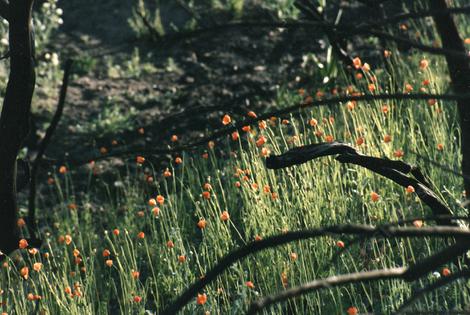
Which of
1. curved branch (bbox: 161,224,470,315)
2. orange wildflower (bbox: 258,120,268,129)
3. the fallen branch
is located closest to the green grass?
orange wildflower (bbox: 258,120,268,129)

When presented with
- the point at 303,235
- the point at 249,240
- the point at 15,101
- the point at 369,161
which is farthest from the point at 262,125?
the point at 303,235

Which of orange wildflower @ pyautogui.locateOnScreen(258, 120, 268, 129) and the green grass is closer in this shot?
the green grass

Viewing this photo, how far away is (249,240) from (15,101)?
4.22 ft

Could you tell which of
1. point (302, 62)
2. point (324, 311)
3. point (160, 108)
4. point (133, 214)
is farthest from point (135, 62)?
point (324, 311)

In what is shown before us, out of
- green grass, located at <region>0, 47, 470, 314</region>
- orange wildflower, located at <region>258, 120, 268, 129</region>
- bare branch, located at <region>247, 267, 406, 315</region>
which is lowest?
green grass, located at <region>0, 47, 470, 314</region>

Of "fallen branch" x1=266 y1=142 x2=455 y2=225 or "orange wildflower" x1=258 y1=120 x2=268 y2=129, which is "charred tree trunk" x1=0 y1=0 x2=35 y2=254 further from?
"fallen branch" x1=266 y1=142 x2=455 y2=225

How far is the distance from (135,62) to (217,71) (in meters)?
0.80

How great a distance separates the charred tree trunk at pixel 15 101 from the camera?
11.1 ft

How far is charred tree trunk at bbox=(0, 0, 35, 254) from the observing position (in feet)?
11.1

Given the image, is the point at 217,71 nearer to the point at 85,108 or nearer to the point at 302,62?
the point at 302,62

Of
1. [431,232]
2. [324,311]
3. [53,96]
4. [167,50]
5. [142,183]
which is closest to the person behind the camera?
[431,232]

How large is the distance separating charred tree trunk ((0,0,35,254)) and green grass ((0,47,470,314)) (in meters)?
0.35

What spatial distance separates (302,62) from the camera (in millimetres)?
6738

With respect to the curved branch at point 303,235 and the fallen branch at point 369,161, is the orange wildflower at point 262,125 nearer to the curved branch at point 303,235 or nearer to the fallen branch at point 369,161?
the fallen branch at point 369,161
